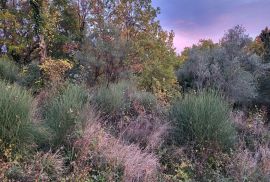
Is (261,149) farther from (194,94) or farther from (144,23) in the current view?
(144,23)

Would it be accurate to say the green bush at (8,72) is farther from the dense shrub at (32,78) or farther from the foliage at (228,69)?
the foliage at (228,69)

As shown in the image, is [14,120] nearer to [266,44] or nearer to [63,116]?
[63,116]

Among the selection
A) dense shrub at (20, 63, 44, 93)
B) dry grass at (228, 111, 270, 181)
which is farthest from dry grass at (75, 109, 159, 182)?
Answer: dense shrub at (20, 63, 44, 93)

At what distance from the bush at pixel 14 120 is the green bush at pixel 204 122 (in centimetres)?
302

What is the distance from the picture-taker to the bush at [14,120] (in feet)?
17.1

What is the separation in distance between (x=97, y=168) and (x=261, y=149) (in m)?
3.28

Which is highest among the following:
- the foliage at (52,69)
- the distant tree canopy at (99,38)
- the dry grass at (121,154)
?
the distant tree canopy at (99,38)

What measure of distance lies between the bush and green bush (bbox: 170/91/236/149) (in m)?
3.02

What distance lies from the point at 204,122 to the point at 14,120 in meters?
3.42

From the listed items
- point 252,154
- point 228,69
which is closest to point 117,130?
point 252,154

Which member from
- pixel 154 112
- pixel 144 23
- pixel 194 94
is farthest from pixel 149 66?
pixel 194 94

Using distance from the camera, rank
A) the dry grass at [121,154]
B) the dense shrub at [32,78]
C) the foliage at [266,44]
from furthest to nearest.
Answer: the foliage at [266,44], the dense shrub at [32,78], the dry grass at [121,154]

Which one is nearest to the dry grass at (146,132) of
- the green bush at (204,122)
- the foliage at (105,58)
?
the green bush at (204,122)

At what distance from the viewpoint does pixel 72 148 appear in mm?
5719
